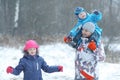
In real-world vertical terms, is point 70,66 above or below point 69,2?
below

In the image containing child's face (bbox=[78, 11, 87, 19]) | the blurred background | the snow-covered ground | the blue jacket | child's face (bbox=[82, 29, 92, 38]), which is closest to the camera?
the blue jacket

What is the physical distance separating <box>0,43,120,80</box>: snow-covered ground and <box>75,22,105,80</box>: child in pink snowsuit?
3634 mm

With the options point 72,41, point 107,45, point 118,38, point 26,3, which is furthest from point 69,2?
point 72,41

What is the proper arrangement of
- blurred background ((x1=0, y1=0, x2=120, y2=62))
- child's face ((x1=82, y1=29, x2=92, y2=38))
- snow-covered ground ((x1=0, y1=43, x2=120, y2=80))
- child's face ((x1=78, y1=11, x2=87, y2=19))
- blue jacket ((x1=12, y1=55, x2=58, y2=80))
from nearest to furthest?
blue jacket ((x1=12, y1=55, x2=58, y2=80)), child's face ((x1=82, y1=29, x2=92, y2=38)), child's face ((x1=78, y1=11, x2=87, y2=19)), snow-covered ground ((x1=0, y1=43, x2=120, y2=80)), blurred background ((x1=0, y1=0, x2=120, y2=62))

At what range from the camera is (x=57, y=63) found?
11.6 meters

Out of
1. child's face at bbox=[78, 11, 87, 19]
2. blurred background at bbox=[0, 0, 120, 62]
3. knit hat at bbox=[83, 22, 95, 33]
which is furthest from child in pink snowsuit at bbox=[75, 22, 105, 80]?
blurred background at bbox=[0, 0, 120, 62]

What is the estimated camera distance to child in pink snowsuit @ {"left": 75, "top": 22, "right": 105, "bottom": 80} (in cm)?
597

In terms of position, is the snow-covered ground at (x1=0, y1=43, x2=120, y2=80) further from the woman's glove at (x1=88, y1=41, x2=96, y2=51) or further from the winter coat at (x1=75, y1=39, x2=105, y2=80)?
the woman's glove at (x1=88, y1=41, x2=96, y2=51)

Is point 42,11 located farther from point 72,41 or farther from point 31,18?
point 72,41

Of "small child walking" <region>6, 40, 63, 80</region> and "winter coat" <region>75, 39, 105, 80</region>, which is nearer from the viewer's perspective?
"small child walking" <region>6, 40, 63, 80</region>

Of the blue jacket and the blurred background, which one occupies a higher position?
the blurred background

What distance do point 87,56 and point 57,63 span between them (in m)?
5.60

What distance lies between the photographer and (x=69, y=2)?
2634cm

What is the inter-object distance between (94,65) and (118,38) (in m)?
14.1
